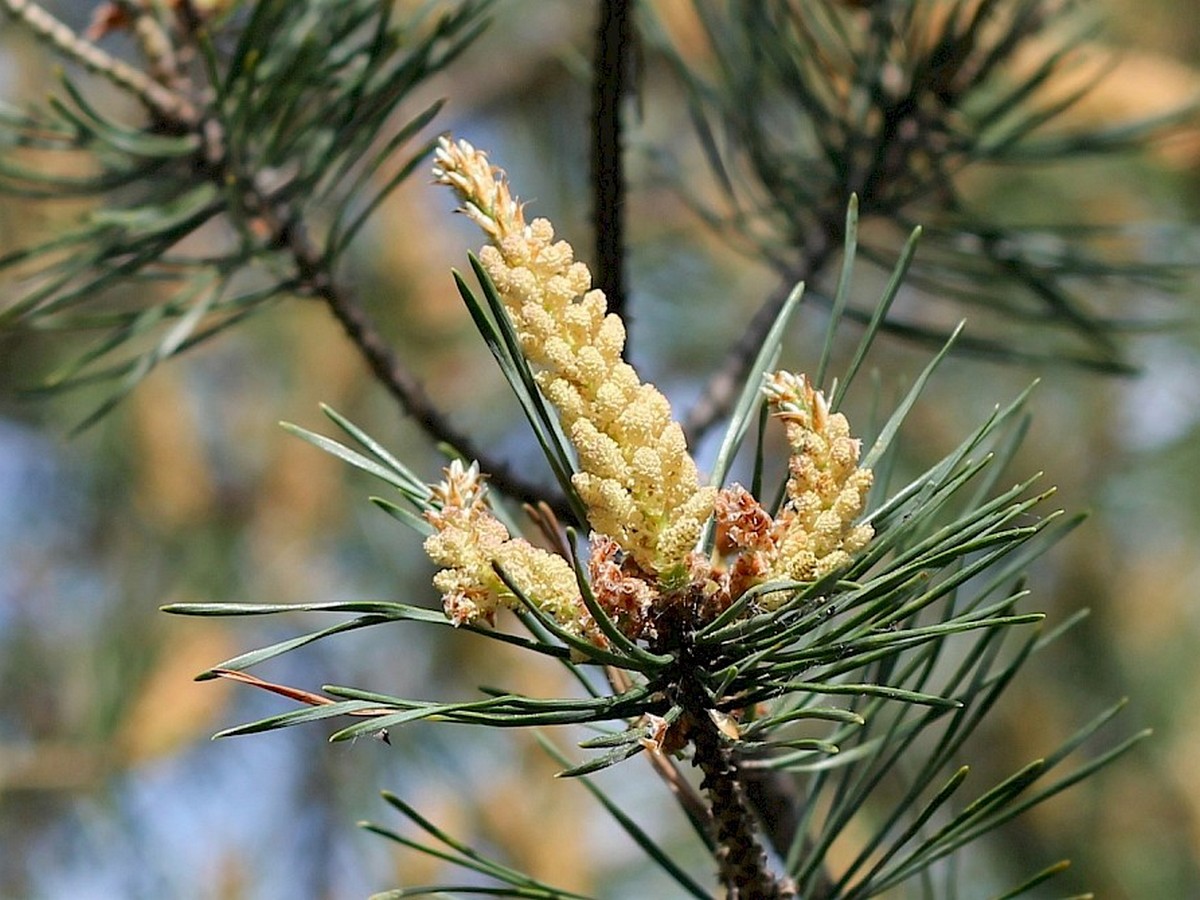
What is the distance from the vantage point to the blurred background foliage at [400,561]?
47.2 inches

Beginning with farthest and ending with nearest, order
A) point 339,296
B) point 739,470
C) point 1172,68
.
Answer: point 739,470
point 1172,68
point 339,296

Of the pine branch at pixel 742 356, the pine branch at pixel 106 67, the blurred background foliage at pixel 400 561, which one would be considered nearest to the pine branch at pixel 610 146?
the pine branch at pixel 742 356

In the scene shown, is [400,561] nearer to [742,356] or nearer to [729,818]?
[742,356]

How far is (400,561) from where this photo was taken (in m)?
1.58

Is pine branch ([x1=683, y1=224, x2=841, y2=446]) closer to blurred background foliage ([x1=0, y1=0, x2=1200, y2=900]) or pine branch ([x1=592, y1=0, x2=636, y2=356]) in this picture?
pine branch ([x1=592, y1=0, x2=636, y2=356])

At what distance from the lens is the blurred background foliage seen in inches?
47.2

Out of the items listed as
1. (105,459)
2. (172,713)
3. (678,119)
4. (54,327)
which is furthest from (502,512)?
(678,119)

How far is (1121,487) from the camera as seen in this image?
1541mm

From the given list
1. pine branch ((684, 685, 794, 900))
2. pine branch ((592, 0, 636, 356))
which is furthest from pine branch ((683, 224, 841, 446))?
pine branch ((684, 685, 794, 900))

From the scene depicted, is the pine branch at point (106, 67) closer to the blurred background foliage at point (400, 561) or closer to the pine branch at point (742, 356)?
the pine branch at point (742, 356)

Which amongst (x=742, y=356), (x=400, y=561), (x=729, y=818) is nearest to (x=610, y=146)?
(x=742, y=356)

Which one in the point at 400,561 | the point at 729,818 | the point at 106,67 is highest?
the point at 400,561

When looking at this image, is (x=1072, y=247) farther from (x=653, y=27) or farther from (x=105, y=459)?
(x=105, y=459)

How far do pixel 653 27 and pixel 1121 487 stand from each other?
107 cm
